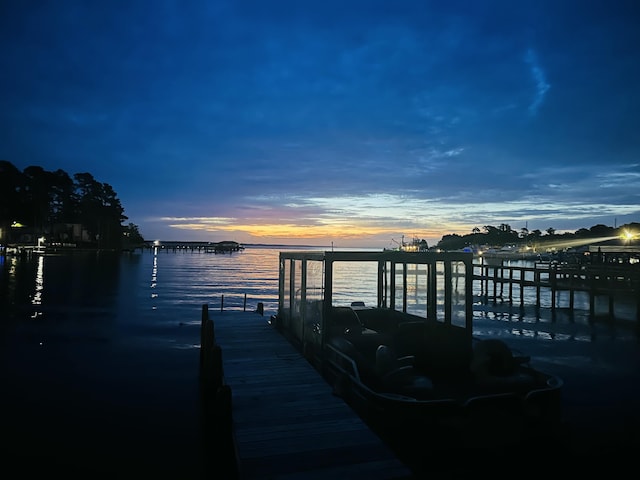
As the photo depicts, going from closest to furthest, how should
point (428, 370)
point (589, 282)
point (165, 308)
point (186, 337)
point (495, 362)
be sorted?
1. point (495, 362)
2. point (428, 370)
3. point (186, 337)
4. point (165, 308)
5. point (589, 282)

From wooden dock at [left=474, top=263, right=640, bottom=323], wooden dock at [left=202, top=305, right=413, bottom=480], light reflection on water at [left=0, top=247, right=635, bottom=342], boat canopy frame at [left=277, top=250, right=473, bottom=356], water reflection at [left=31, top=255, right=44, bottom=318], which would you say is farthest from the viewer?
wooden dock at [left=474, top=263, right=640, bottom=323]

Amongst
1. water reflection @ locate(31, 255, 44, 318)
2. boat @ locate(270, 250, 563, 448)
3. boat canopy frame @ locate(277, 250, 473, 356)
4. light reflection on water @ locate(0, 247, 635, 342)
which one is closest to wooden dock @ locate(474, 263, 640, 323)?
light reflection on water @ locate(0, 247, 635, 342)

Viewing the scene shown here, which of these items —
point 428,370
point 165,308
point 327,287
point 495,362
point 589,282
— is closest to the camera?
point 495,362

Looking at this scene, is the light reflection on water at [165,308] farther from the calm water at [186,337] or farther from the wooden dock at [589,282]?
the wooden dock at [589,282]

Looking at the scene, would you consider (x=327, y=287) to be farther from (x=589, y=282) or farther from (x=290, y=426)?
(x=589, y=282)

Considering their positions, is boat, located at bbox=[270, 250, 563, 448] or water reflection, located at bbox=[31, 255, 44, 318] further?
water reflection, located at bbox=[31, 255, 44, 318]

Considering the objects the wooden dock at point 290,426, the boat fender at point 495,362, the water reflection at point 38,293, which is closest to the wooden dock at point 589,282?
the boat fender at point 495,362

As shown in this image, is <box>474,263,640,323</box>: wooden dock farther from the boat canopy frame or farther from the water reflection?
the water reflection

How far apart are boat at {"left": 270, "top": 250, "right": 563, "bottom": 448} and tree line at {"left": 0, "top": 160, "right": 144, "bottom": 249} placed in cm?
9412

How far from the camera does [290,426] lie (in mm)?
6852

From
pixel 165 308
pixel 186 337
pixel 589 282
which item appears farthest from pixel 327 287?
pixel 589 282

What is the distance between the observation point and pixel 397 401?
24.1 ft

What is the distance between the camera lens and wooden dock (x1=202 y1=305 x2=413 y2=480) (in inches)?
220

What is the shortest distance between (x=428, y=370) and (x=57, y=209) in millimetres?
127825
